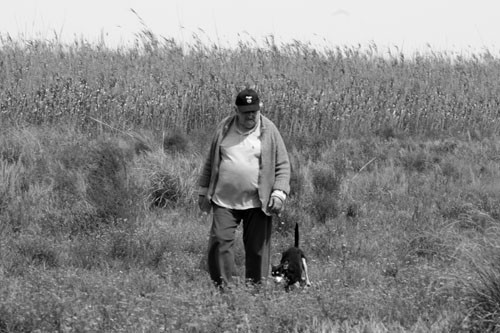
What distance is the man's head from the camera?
830cm

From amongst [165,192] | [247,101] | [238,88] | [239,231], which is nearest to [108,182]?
[165,192]

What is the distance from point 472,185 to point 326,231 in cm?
290

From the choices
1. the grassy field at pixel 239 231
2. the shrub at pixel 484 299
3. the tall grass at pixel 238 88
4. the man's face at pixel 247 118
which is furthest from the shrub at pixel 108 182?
the shrub at pixel 484 299

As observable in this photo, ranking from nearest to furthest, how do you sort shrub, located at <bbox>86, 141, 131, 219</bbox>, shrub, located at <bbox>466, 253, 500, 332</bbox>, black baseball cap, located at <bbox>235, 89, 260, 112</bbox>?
shrub, located at <bbox>466, 253, 500, 332</bbox>, black baseball cap, located at <bbox>235, 89, 260, 112</bbox>, shrub, located at <bbox>86, 141, 131, 219</bbox>

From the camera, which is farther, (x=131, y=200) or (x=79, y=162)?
(x=79, y=162)

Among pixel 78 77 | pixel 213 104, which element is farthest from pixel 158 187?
pixel 78 77

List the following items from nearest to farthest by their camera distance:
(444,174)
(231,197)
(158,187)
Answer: (231,197), (158,187), (444,174)

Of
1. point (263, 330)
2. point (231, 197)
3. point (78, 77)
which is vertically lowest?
point (263, 330)

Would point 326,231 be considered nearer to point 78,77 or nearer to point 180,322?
point 180,322

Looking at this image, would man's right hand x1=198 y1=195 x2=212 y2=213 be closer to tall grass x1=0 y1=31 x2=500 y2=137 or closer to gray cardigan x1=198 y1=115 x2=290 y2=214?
gray cardigan x1=198 y1=115 x2=290 y2=214

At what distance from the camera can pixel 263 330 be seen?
A: 7.05m

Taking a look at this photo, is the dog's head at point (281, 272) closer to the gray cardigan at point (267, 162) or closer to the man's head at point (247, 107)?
the gray cardigan at point (267, 162)

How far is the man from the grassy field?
17.5 inches

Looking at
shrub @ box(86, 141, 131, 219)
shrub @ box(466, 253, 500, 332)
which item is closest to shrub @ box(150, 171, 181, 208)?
shrub @ box(86, 141, 131, 219)
